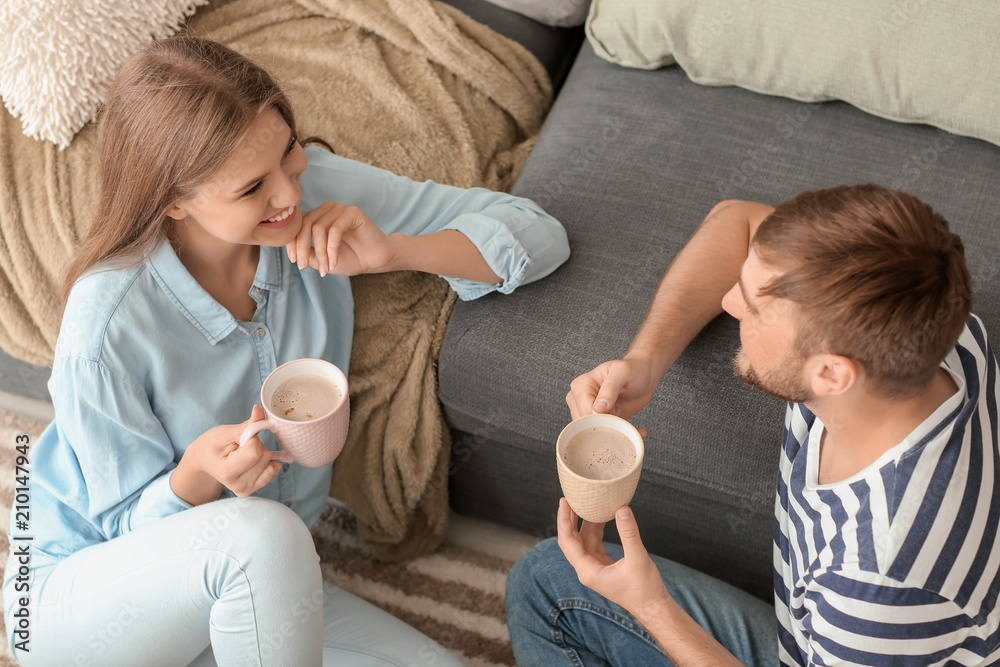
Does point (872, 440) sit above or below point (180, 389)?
above

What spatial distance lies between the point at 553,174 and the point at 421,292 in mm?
352

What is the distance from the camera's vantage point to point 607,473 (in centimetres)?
96

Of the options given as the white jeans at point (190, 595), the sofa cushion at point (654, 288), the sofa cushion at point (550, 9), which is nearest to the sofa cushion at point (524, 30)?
the sofa cushion at point (550, 9)

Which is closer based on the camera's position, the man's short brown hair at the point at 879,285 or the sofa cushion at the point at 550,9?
the man's short brown hair at the point at 879,285

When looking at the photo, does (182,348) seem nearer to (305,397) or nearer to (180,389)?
(180,389)

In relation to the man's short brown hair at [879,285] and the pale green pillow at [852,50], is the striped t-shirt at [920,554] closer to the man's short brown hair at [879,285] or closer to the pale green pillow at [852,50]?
the man's short brown hair at [879,285]

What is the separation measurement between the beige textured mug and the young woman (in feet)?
1.23

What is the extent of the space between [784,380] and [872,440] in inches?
4.5

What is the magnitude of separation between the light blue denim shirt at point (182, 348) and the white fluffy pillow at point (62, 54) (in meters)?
0.45

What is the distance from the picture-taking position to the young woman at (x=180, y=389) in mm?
1029

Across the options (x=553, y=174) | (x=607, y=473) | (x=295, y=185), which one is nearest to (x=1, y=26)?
(x=295, y=185)

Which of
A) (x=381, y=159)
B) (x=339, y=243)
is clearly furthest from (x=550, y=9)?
(x=339, y=243)

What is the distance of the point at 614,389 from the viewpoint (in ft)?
3.55

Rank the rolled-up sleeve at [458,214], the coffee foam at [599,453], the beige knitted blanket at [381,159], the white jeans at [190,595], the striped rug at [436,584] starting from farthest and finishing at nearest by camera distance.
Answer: the striped rug at [436,584], the beige knitted blanket at [381,159], the rolled-up sleeve at [458,214], the white jeans at [190,595], the coffee foam at [599,453]
